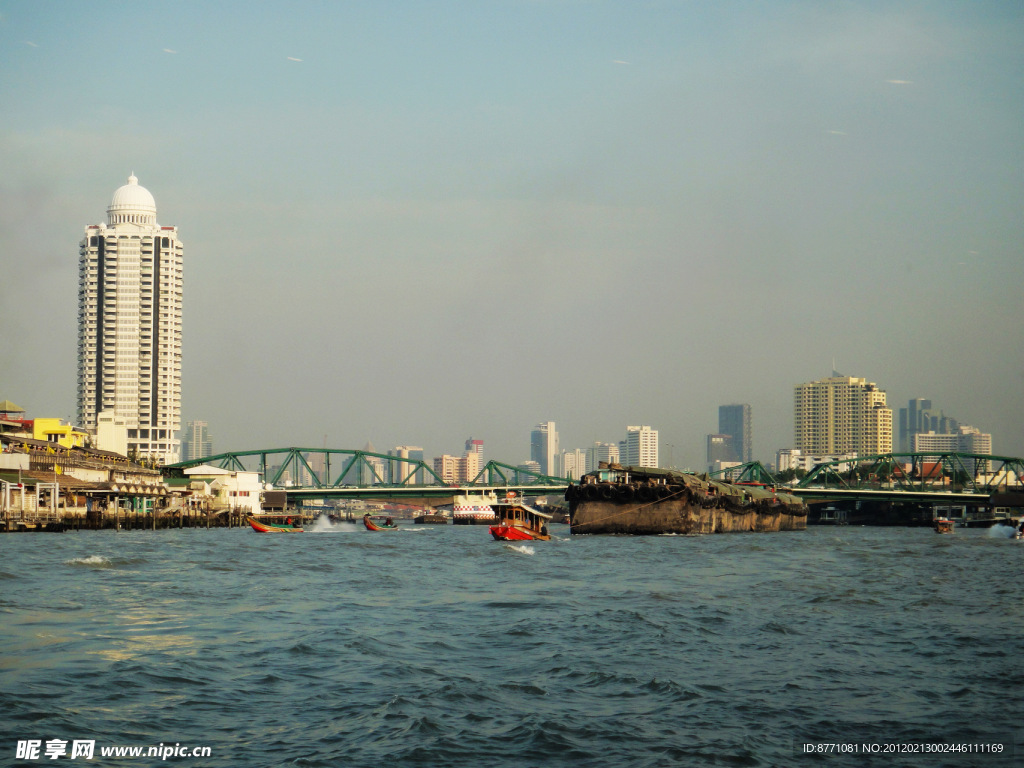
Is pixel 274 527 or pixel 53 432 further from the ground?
pixel 53 432

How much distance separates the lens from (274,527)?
10644cm

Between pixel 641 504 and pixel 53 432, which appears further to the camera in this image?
pixel 53 432

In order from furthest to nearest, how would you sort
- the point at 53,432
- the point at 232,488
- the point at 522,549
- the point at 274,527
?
the point at 232,488
the point at 53,432
the point at 274,527
the point at 522,549

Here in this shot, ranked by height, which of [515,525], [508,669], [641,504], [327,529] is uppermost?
[508,669]

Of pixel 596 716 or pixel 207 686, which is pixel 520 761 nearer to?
pixel 596 716

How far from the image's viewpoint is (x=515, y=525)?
266 feet

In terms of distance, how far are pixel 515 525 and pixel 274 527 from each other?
115ft

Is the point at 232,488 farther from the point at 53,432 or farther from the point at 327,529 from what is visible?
the point at 327,529

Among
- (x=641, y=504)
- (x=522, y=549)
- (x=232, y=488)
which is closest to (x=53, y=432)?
(x=232, y=488)

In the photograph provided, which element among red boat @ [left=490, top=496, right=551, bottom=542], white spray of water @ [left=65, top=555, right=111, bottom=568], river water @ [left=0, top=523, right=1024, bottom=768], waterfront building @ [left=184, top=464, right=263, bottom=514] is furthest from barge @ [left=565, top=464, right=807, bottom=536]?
waterfront building @ [left=184, top=464, right=263, bottom=514]

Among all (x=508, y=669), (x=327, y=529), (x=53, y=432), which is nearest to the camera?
(x=508, y=669)

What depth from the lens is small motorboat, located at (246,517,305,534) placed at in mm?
104375

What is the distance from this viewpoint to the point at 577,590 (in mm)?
38688

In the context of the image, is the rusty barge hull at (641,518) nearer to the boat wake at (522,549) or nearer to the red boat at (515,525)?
the red boat at (515,525)
